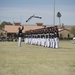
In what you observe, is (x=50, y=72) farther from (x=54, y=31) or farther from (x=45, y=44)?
(x=45, y=44)

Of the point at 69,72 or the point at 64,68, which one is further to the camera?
the point at 64,68

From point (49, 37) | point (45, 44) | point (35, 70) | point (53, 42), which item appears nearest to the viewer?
point (35, 70)

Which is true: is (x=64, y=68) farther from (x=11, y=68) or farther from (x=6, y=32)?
(x=6, y=32)

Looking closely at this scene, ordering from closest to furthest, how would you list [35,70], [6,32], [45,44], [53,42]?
[35,70]
[53,42]
[45,44]
[6,32]

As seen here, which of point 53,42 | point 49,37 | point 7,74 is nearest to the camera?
point 7,74

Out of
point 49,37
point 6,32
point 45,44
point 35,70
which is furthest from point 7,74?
point 6,32

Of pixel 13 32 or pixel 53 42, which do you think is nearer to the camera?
pixel 53 42

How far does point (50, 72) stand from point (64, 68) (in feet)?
4.37

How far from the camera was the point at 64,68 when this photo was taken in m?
14.4

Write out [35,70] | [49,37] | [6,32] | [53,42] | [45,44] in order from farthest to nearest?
[6,32] < [45,44] < [49,37] < [53,42] < [35,70]

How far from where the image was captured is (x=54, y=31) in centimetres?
3534

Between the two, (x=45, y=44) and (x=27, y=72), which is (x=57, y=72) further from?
(x=45, y=44)

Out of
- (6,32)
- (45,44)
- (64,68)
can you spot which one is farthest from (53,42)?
(6,32)

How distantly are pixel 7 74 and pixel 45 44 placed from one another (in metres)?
27.6
